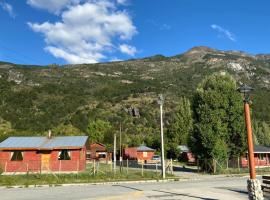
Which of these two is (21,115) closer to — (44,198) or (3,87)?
(3,87)

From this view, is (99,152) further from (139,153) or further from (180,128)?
(180,128)

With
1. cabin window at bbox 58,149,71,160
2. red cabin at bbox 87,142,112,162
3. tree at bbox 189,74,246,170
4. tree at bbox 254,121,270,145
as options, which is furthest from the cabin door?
tree at bbox 254,121,270,145

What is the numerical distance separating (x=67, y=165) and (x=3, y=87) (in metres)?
127

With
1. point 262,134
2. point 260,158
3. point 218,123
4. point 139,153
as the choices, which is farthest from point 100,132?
point 218,123

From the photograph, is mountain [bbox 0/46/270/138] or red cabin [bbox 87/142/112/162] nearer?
red cabin [bbox 87/142/112/162]

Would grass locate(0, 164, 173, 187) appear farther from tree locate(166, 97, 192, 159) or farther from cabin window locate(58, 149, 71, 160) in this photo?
tree locate(166, 97, 192, 159)

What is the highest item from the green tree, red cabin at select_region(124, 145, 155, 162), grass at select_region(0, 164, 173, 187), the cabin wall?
the green tree

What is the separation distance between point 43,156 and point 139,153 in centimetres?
3800

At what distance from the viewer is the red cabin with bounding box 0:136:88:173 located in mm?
41438

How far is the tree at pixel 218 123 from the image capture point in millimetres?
42562

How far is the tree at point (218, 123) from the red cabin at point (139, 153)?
34.0 m

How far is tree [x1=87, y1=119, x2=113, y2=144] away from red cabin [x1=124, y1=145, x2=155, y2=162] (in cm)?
2019

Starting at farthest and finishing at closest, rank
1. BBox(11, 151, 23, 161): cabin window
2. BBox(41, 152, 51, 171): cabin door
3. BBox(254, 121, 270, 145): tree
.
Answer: BBox(254, 121, 270, 145): tree
BBox(11, 151, 23, 161): cabin window
BBox(41, 152, 51, 171): cabin door

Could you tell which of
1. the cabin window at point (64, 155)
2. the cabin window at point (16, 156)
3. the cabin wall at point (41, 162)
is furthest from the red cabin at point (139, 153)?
the cabin window at point (16, 156)
